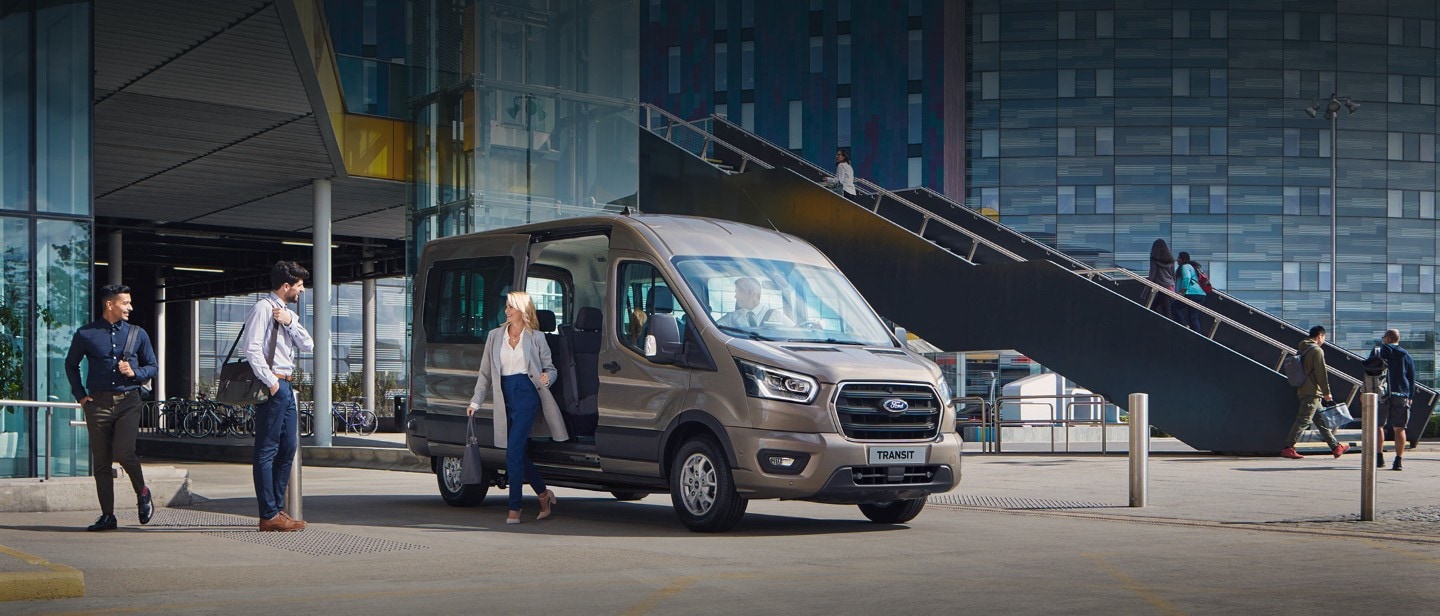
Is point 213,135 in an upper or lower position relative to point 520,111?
lower

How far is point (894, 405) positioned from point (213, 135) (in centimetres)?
1516

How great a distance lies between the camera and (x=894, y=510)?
39.2ft

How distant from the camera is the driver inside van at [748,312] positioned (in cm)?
1141

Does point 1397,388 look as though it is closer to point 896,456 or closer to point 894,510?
point 894,510

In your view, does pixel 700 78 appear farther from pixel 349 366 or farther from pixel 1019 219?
pixel 349 366

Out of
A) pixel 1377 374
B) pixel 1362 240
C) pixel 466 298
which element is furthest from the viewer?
pixel 1362 240

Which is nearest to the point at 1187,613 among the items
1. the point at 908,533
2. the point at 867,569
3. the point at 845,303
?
the point at 867,569

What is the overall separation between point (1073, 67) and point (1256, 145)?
29.9 ft

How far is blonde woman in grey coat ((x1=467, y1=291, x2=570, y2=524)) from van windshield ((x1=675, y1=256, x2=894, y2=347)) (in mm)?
1200

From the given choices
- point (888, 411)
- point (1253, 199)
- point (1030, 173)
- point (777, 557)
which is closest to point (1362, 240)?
point (1253, 199)

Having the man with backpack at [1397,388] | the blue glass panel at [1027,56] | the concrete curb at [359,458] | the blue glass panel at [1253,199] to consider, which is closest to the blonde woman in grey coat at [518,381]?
the concrete curb at [359,458]

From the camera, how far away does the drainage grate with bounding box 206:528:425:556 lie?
32.1 ft

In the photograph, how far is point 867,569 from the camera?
882 cm

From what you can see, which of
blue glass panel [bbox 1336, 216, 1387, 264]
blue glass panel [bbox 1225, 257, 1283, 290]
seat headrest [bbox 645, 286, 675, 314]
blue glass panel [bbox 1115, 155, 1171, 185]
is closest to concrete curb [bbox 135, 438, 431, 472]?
seat headrest [bbox 645, 286, 675, 314]
